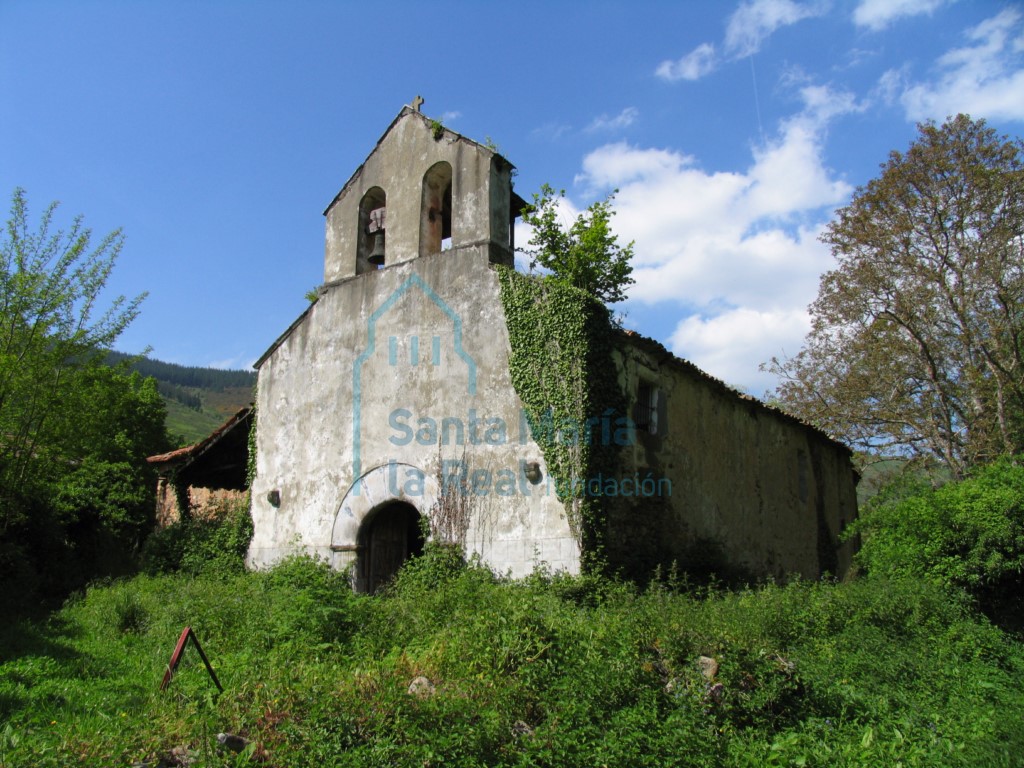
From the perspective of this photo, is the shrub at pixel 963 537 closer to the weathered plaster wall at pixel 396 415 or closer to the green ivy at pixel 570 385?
the green ivy at pixel 570 385

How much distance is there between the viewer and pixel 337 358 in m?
14.3

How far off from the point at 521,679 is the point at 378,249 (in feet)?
32.6

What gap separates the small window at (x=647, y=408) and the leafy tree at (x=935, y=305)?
1196cm

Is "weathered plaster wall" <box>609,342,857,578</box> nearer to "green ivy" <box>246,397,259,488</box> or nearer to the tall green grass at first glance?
the tall green grass

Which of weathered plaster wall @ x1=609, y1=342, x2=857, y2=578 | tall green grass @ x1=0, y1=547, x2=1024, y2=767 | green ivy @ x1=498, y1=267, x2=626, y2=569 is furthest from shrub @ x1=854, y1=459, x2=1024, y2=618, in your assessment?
green ivy @ x1=498, y1=267, x2=626, y2=569

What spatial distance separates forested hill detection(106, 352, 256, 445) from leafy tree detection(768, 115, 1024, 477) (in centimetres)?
5921

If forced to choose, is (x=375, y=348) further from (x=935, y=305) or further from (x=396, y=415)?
(x=935, y=305)

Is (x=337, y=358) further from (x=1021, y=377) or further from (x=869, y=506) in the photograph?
(x=1021, y=377)

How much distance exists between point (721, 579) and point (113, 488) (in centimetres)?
1193

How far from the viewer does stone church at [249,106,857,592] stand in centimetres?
1159

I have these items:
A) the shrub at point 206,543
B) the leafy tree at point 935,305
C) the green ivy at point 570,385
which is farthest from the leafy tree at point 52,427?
the leafy tree at point 935,305

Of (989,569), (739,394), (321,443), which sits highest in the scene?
(739,394)

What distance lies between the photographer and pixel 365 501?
13109 millimetres

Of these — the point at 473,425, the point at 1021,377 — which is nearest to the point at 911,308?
the point at 1021,377
